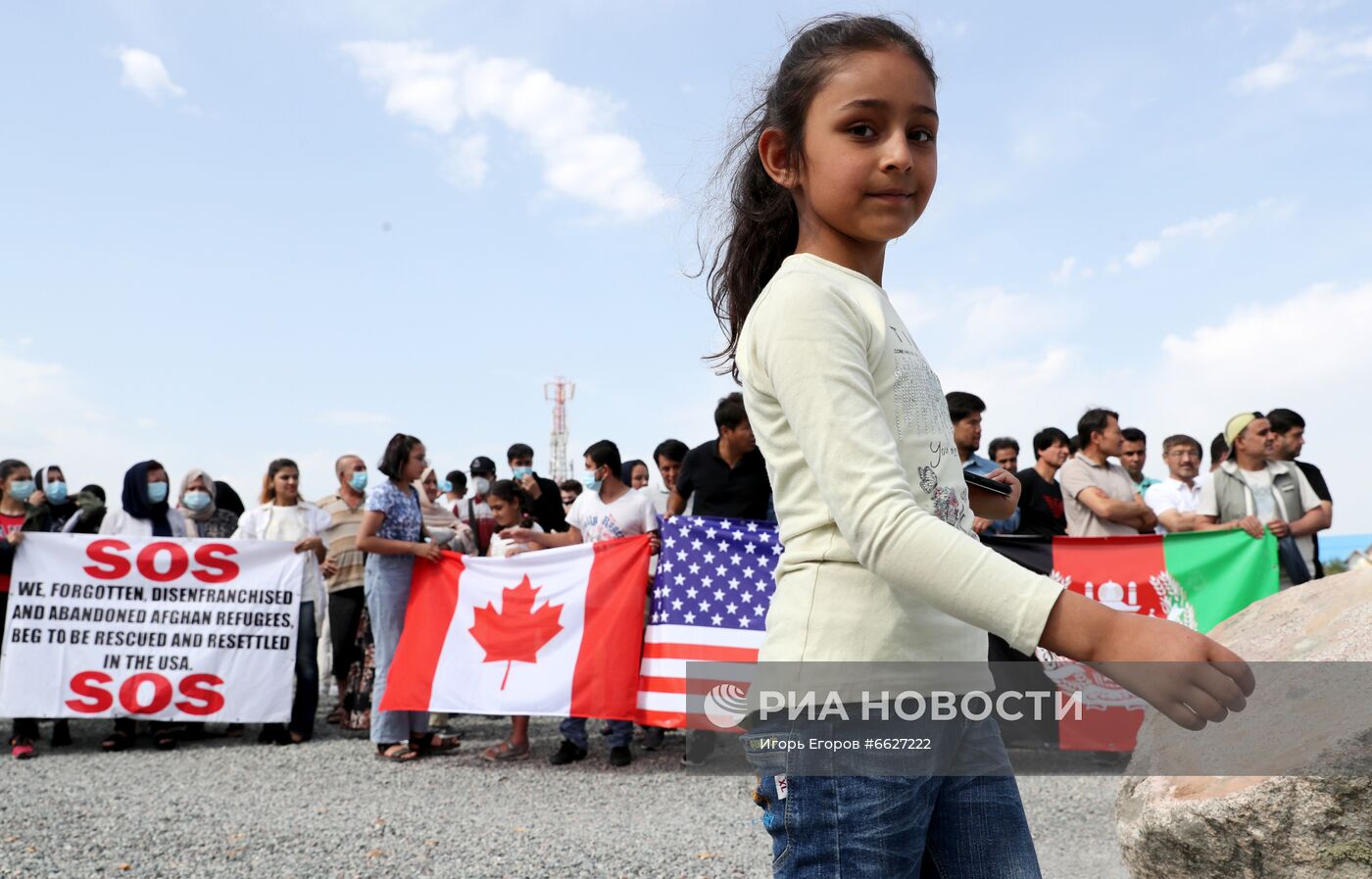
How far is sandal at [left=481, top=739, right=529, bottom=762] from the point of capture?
697cm

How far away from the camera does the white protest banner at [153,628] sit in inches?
296

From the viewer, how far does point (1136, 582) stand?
6.51 meters

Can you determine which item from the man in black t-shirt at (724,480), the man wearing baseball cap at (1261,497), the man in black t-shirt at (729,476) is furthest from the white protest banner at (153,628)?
the man wearing baseball cap at (1261,497)

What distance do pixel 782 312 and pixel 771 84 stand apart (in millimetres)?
489

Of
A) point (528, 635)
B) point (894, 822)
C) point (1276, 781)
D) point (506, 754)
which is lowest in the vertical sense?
point (506, 754)

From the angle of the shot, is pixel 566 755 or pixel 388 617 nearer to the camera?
pixel 566 755

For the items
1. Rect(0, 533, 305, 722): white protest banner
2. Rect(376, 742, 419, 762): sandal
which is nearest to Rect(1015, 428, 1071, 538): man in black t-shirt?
Rect(376, 742, 419, 762): sandal

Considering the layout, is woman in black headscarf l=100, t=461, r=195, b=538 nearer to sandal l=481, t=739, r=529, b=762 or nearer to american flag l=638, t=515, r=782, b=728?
sandal l=481, t=739, r=529, b=762

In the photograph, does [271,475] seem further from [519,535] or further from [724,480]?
[724,480]

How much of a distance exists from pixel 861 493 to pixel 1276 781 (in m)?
2.06

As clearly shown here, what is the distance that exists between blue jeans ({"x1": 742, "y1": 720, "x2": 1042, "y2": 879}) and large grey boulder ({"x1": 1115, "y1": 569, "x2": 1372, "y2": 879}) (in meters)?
1.56

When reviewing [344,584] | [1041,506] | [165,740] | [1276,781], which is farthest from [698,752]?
[1276,781]

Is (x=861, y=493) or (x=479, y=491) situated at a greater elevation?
(x=479, y=491)

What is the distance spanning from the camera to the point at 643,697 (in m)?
6.62
